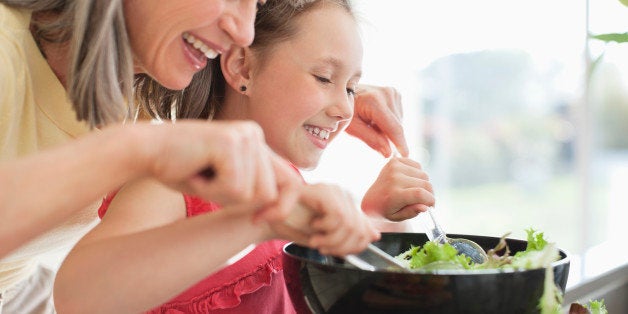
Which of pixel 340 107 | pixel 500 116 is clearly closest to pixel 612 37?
pixel 340 107

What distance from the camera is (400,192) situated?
1123mm

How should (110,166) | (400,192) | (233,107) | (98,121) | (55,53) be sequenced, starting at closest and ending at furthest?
(110,166), (98,121), (55,53), (400,192), (233,107)

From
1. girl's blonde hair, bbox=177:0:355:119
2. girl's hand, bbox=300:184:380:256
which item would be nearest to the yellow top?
girl's blonde hair, bbox=177:0:355:119

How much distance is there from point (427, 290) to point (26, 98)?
0.62 meters

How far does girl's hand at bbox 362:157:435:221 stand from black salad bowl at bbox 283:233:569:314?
0.40 metres

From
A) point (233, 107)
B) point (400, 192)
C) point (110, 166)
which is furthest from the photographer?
point (233, 107)

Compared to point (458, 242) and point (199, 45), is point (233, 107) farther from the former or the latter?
point (458, 242)

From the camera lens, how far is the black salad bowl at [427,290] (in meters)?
0.65

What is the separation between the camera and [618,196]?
7148mm

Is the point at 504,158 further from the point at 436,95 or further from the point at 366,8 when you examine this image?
the point at 366,8

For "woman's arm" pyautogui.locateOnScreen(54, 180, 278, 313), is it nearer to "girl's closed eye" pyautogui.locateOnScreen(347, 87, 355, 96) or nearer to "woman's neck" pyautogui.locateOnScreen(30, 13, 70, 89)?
"woman's neck" pyautogui.locateOnScreen(30, 13, 70, 89)

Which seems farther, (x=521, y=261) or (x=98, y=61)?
(x=98, y=61)

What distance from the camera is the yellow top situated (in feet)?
3.01

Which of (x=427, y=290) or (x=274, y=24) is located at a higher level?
(x=274, y=24)
